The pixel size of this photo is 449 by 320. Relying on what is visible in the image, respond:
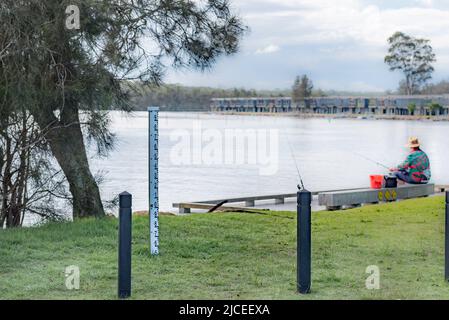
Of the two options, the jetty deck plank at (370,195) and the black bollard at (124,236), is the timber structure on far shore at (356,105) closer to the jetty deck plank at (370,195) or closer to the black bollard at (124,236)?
the jetty deck plank at (370,195)

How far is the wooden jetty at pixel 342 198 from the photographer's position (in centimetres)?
1675

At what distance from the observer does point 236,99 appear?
94.4 m

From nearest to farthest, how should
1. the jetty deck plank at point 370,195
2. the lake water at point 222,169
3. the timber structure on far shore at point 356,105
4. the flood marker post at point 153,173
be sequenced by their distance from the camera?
the flood marker post at point 153,173 → the jetty deck plank at point 370,195 → the lake water at point 222,169 → the timber structure on far shore at point 356,105

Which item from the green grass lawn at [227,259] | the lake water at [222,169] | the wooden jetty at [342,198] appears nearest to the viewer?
the green grass lawn at [227,259]

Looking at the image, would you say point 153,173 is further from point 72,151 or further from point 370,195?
point 370,195

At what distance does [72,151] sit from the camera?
11523 millimetres

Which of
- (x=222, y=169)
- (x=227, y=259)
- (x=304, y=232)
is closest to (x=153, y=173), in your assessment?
(x=227, y=259)

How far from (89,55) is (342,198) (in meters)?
7.86

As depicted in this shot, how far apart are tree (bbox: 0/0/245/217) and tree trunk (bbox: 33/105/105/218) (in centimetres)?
1

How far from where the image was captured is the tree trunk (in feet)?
37.3

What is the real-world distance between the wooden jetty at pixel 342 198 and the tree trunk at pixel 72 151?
4.29 m

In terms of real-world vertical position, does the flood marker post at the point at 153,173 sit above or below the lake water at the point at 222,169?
above

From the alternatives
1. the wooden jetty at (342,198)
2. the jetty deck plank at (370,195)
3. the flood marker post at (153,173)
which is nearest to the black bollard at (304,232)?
the flood marker post at (153,173)
